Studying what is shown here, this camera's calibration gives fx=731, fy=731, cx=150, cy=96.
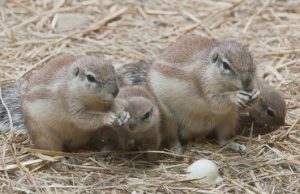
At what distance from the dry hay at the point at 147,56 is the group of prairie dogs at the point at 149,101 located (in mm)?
160

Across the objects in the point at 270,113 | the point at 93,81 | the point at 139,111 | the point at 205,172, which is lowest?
the point at 205,172

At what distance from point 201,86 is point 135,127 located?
0.62 meters

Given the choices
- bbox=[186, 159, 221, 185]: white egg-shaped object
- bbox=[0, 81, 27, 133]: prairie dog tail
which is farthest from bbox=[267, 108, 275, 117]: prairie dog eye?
bbox=[0, 81, 27, 133]: prairie dog tail

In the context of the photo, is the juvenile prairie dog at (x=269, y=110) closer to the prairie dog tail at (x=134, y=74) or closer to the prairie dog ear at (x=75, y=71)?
the prairie dog tail at (x=134, y=74)

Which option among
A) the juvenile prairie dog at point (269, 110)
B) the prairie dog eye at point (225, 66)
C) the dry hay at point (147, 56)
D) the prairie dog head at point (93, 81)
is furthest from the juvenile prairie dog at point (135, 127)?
the juvenile prairie dog at point (269, 110)

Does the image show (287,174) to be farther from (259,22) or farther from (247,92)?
(259,22)

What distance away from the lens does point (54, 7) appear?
8.40m

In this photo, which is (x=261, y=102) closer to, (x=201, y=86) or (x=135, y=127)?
(x=201, y=86)

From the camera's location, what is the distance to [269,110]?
6.04 m

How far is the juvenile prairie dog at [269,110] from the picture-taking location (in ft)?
19.7

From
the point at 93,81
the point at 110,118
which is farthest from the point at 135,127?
the point at 93,81

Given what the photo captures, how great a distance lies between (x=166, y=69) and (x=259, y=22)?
109 inches

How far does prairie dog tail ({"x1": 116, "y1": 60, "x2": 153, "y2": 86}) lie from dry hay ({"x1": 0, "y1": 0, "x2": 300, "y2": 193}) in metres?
0.74

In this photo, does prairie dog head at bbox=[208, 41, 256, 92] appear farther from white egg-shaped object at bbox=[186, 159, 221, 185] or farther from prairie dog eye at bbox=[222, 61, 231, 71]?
white egg-shaped object at bbox=[186, 159, 221, 185]
